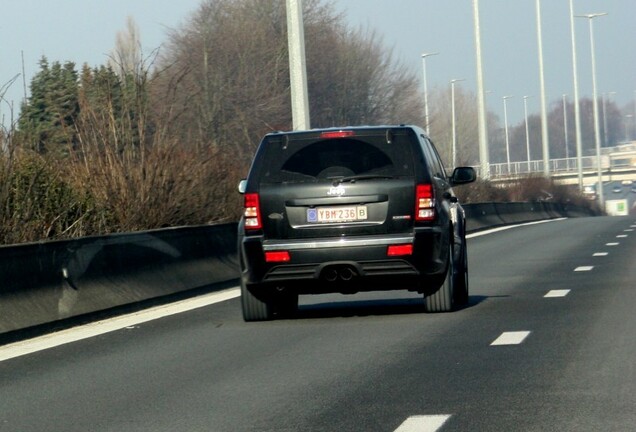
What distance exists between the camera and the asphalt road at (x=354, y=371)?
25.1ft

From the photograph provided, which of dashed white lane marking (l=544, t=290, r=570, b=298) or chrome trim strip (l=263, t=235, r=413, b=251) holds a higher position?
chrome trim strip (l=263, t=235, r=413, b=251)

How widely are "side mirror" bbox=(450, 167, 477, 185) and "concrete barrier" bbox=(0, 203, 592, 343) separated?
3365 mm

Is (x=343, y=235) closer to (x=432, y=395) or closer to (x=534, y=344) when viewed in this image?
(x=534, y=344)

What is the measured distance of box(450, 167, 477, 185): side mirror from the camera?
14523mm

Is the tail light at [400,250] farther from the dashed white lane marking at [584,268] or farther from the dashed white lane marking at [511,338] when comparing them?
the dashed white lane marking at [584,268]

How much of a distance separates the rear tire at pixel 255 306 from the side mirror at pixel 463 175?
242cm

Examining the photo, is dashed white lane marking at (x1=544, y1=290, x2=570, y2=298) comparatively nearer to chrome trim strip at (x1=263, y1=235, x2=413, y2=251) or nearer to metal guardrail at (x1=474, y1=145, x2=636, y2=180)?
chrome trim strip at (x1=263, y1=235, x2=413, y2=251)

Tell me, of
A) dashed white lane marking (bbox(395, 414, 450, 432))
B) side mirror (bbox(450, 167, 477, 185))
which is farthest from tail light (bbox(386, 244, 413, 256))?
dashed white lane marking (bbox(395, 414, 450, 432))

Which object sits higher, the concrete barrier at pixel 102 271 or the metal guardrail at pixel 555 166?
the metal guardrail at pixel 555 166

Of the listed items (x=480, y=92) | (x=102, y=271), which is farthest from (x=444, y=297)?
(x=480, y=92)

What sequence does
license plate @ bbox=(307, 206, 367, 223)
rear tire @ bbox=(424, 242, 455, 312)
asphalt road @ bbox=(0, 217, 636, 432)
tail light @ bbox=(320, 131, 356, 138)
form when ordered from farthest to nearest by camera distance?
rear tire @ bbox=(424, 242, 455, 312) < tail light @ bbox=(320, 131, 356, 138) < license plate @ bbox=(307, 206, 367, 223) < asphalt road @ bbox=(0, 217, 636, 432)

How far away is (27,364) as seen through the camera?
34.9ft

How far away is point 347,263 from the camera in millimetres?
12664

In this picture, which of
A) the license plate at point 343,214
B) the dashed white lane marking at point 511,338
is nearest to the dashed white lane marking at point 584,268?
the license plate at point 343,214
